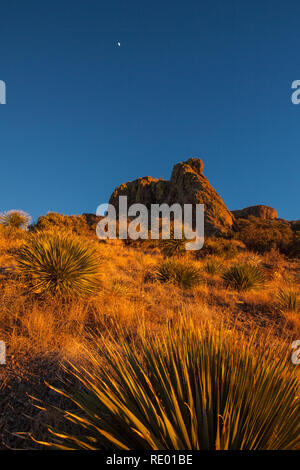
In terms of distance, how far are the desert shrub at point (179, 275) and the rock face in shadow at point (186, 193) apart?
74.7 ft

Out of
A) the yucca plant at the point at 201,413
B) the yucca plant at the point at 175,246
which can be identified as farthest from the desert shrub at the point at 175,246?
the yucca plant at the point at 201,413

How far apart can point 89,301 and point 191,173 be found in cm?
4491

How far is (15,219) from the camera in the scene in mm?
12695

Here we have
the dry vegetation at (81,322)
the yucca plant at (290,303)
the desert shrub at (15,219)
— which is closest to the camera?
the dry vegetation at (81,322)

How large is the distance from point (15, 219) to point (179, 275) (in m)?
10.9

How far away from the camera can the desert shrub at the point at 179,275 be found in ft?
24.0

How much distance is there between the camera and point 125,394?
154 cm

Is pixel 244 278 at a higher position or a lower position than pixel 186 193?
lower

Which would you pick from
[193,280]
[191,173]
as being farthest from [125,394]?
[191,173]

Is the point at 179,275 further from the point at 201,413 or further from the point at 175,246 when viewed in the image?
the point at 201,413

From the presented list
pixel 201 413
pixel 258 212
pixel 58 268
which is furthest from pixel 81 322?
pixel 258 212

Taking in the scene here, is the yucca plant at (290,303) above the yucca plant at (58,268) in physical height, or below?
below

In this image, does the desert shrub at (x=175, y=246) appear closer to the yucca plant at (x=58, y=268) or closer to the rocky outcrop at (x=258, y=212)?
the yucca plant at (x=58, y=268)

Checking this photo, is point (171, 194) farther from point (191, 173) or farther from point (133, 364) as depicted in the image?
point (133, 364)
